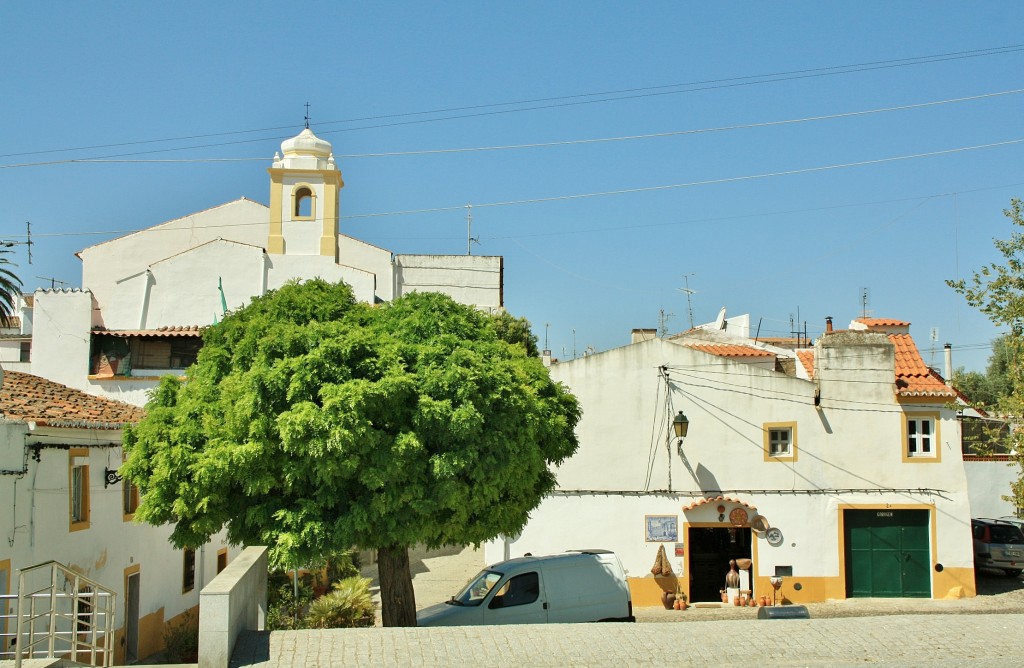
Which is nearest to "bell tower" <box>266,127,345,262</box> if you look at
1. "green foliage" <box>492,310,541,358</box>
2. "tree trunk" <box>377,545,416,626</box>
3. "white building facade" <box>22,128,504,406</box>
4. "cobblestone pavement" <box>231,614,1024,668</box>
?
"white building facade" <box>22,128,504,406</box>

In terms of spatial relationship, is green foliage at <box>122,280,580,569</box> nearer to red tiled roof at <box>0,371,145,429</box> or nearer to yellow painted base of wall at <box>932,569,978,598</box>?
red tiled roof at <box>0,371,145,429</box>

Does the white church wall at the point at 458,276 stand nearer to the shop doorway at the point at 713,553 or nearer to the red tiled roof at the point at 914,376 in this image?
the red tiled roof at the point at 914,376

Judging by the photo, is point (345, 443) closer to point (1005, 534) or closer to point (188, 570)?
point (188, 570)

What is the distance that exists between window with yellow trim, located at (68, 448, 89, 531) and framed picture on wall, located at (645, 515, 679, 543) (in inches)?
512

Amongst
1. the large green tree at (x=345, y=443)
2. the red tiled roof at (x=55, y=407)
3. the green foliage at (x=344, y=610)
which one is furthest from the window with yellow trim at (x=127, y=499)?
the large green tree at (x=345, y=443)

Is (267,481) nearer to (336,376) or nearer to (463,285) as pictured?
(336,376)

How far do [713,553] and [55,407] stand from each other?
15459mm

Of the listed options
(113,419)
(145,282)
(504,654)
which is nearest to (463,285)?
(145,282)

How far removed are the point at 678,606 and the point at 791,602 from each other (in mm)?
2826

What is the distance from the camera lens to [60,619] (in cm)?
1528

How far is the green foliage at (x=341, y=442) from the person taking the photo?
13.8 metres

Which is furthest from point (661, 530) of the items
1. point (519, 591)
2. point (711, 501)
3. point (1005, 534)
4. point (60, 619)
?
point (60, 619)

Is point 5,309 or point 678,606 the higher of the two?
point 5,309

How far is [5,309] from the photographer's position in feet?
73.5
